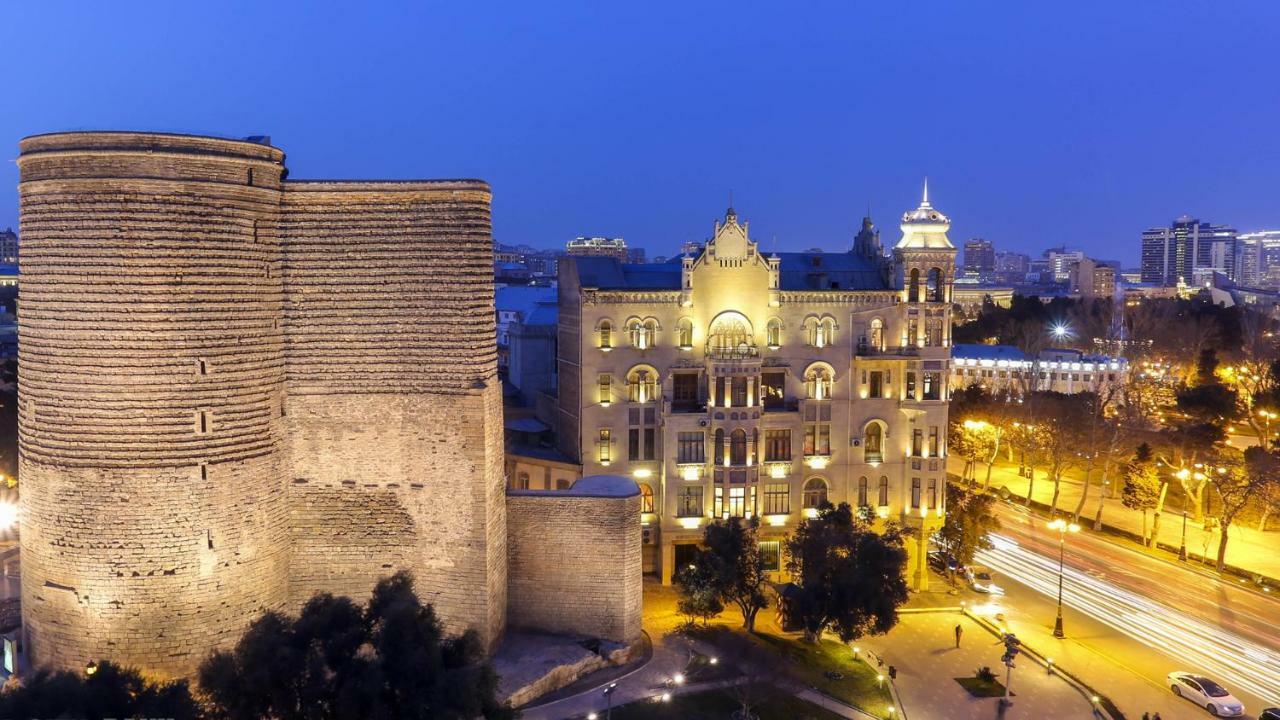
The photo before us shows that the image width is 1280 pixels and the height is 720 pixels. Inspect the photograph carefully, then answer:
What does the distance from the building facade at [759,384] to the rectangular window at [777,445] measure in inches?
2.6

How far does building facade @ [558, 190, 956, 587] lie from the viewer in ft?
124

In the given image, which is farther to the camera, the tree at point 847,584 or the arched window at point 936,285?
the arched window at point 936,285

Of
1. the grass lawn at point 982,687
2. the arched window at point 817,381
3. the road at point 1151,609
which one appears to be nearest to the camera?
the grass lawn at point 982,687

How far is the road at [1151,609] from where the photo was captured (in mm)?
30828

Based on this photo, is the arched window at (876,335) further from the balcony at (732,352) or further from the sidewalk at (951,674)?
the sidewalk at (951,674)

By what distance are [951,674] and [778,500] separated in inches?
443

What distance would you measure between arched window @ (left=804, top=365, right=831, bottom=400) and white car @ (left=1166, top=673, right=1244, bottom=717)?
17208 mm

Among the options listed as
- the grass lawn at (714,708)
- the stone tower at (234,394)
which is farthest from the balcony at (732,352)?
the grass lawn at (714,708)

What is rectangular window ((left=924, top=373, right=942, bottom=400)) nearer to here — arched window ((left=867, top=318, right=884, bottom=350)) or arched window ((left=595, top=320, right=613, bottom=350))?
arched window ((left=867, top=318, right=884, bottom=350))

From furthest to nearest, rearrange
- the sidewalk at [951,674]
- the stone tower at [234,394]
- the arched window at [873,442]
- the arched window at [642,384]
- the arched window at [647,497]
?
the arched window at [873,442] → the arched window at [647,497] → the arched window at [642,384] → the sidewalk at [951,674] → the stone tower at [234,394]

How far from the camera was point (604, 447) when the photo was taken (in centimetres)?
3850

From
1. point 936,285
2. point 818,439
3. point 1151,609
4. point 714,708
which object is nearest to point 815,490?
point 818,439

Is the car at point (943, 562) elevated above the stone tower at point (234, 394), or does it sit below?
below

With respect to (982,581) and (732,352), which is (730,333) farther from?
(982,581)
